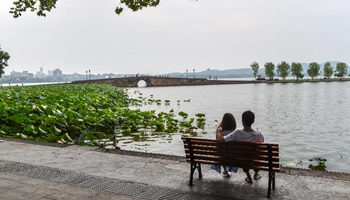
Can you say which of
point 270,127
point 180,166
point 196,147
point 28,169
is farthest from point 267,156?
point 270,127

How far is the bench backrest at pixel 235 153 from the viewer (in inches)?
173

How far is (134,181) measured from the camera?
17.1ft

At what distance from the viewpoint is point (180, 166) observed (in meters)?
6.00

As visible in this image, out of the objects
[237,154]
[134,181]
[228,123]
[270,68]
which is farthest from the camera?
[270,68]

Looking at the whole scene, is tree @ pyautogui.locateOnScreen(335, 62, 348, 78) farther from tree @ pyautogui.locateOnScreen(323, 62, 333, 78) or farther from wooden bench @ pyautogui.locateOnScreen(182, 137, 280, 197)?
wooden bench @ pyautogui.locateOnScreen(182, 137, 280, 197)

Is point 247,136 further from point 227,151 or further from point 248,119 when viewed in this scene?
point 227,151

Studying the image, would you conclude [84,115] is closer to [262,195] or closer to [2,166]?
[2,166]

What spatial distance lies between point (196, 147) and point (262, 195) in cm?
107

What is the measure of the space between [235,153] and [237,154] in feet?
0.09

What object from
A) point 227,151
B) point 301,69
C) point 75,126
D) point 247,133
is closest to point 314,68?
point 301,69

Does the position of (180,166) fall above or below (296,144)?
above

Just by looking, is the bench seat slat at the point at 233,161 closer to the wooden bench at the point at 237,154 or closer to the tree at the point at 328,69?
the wooden bench at the point at 237,154

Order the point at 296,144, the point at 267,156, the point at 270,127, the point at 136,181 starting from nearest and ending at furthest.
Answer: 1. the point at 267,156
2. the point at 136,181
3. the point at 296,144
4. the point at 270,127

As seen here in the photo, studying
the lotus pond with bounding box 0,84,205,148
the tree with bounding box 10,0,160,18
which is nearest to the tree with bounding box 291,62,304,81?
the lotus pond with bounding box 0,84,205,148
